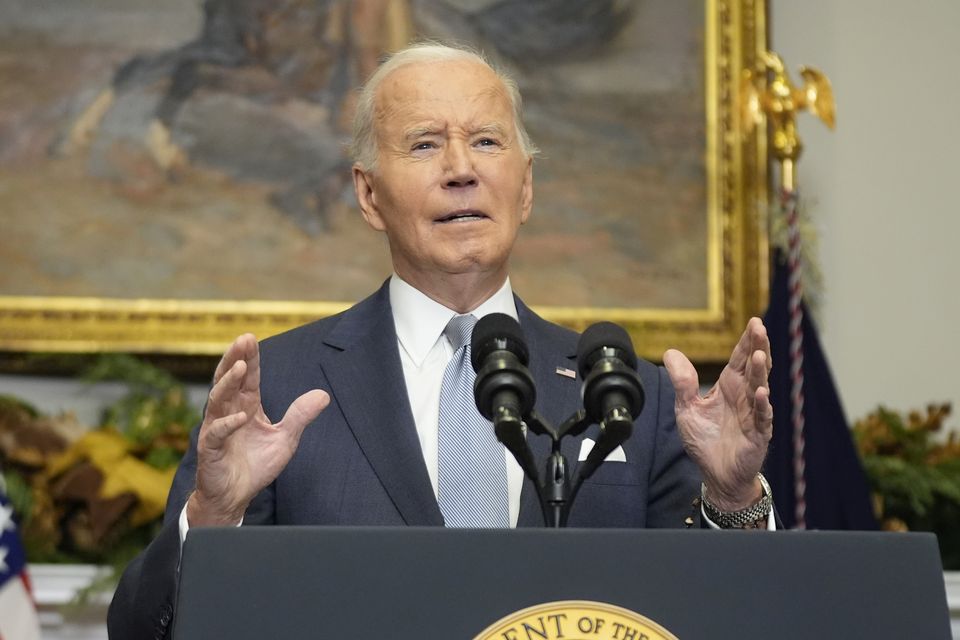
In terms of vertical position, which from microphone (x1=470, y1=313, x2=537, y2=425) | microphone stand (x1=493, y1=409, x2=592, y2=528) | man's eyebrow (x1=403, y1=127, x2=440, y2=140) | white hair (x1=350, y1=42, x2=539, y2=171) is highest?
white hair (x1=350, y1=42, x2=539, y2=171)

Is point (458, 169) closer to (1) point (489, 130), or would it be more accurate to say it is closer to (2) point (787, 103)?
(1) point (489, 130)

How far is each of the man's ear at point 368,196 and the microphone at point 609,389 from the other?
1166mm

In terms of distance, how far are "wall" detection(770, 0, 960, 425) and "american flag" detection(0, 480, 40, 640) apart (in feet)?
10.0

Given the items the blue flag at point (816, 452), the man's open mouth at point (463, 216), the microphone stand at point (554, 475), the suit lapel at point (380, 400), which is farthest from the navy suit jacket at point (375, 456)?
the blue flag at point (816, 452)

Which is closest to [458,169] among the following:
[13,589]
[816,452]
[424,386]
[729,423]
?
[424,386]

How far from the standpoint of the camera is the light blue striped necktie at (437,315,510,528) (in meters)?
2.51

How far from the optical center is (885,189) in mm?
5359

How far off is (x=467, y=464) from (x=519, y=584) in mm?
998

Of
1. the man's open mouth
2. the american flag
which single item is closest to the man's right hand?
the man's open mouth

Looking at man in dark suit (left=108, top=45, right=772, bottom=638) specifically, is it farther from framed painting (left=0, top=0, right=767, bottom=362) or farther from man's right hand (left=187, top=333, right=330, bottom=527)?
framed painting (left=0, top=0, right=767, bottom=362)

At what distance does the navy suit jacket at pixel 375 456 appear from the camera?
8.13 ft

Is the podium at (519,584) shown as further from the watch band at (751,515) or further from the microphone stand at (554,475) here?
the watch band at (751,515)

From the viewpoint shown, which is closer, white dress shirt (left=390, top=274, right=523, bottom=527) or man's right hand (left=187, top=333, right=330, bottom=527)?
man's right hand (left=187, top=333, right=330, bottom=527)

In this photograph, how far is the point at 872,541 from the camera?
164 centimetres
